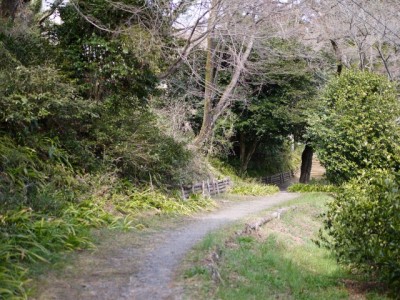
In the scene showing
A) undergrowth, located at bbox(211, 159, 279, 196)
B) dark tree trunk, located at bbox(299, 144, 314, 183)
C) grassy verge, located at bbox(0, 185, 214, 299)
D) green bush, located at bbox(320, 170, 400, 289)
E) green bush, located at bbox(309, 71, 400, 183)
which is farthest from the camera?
dark tree trunk, located at bbox(299, 144, 314, 183)

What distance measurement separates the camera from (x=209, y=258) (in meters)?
6.43

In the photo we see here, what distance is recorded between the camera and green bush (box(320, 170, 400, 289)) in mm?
6184

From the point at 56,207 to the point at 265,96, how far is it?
54.6 ft

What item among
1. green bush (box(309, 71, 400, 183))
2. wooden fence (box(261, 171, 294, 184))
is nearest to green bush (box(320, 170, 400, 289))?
green bush (box(309, 71, 400, 183))

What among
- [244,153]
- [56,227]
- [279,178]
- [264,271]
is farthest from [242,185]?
[56,227]

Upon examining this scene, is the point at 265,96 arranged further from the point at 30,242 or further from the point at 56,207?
the point at 30,242

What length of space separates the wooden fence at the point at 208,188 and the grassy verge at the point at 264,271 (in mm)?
3796

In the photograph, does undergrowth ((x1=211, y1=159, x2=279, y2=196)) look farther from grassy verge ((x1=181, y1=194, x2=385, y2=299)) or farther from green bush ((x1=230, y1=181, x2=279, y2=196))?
grassy verge ((x1=181, y1=194, x2=385, y2=299))

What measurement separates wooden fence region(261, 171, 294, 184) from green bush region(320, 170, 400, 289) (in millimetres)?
18176

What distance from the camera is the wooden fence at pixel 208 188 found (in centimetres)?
1338

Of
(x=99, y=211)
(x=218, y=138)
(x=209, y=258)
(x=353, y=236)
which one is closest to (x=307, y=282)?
(x=353, y=236)

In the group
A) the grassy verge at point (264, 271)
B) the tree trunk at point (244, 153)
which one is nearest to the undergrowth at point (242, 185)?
the tree trunk at point (244, 153)

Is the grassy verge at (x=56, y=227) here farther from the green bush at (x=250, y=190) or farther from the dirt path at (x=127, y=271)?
the green bush at (x=250, y=190)

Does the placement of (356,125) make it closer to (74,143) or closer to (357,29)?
(357,29)
